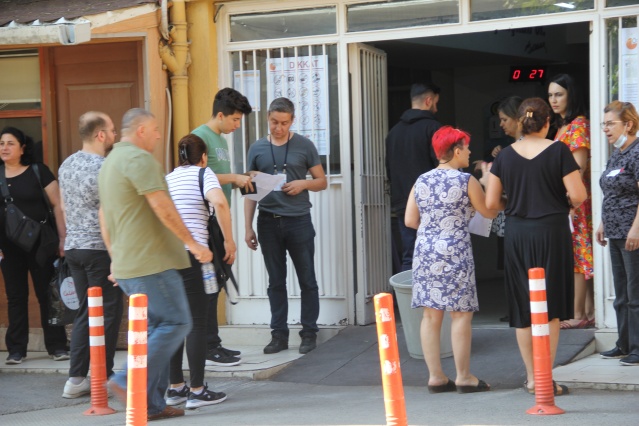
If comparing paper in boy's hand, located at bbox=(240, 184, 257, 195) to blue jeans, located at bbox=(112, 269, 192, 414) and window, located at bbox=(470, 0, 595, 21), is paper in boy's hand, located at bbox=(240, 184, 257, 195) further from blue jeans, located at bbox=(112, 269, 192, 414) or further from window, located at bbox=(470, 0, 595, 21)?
window, located at bbox=(470, 0, 595, 21)

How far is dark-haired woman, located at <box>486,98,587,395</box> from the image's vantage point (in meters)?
6.80

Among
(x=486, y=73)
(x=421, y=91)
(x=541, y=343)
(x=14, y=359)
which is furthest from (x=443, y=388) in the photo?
(x=486, y=73)

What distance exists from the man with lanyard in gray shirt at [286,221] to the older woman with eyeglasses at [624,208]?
2.38 meters

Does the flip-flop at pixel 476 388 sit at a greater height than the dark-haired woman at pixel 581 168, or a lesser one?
lesser

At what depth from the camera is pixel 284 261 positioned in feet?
29.2

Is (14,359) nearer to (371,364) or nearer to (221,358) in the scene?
→ (221,358)

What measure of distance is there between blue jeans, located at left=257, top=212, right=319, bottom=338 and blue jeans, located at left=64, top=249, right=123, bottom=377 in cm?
160

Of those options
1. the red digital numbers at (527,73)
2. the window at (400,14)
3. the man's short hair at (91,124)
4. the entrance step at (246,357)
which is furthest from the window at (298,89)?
the red digital numbers at (527,73)

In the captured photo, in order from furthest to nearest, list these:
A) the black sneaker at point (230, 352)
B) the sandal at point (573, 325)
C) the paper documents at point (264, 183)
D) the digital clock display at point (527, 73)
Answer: the digital clock display at point (527, 73)
the sandal at point (573, 325)
the black sneaker at point (230, 352)
the paper documents at point (264, 183)

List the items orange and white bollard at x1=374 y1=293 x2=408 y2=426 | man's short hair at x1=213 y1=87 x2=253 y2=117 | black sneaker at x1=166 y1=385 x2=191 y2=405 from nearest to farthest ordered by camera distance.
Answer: orange and white bollard at x1=374 y1=293 x2=408 y2=426, black sneaker at x1=166 y1=385 x2=191 y2=405, man's short hair at x1=213 y1=87 x2=253 y2=117

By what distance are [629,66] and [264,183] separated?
3.02 meters

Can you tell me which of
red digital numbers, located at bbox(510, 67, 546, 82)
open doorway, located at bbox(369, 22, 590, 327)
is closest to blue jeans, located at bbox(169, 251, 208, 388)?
open doorway, located at bbox(369, 22, 590, 327)

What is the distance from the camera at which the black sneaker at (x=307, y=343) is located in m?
8.82

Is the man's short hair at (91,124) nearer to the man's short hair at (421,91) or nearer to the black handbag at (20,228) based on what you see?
the black handbag at (20,228)
